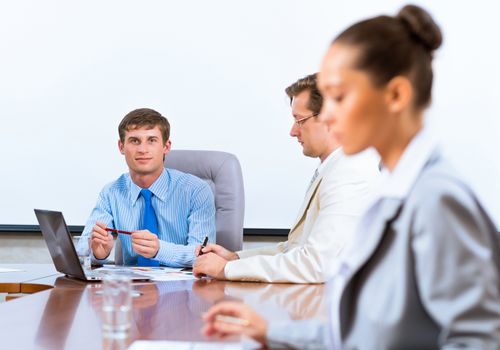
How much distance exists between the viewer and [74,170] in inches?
173

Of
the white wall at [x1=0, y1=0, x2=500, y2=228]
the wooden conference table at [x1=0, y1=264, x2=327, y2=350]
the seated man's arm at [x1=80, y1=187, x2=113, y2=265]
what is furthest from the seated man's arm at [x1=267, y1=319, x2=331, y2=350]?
the white wall at [x1=0, y1=0, x2=500, y2=228]

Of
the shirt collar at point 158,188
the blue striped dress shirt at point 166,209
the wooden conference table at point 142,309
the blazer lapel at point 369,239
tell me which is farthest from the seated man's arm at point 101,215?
the blazer lapel at point 369,239

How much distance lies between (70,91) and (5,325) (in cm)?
290

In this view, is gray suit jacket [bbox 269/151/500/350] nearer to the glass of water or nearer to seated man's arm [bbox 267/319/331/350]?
seated man's arm [bbox 267/319/331/350]

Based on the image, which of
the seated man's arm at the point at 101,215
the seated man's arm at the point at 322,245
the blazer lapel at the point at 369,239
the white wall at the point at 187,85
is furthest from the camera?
the white wall at the point at 187,85

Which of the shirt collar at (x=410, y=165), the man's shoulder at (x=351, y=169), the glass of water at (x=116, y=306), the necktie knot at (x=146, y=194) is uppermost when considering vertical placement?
the shirt collar at (x=410, y=165)

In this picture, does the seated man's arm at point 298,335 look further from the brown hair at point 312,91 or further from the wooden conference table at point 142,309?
the brown hair at point 312,91

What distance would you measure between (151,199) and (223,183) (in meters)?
0.39

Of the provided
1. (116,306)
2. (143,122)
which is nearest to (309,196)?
(143,122)

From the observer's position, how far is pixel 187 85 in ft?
14.4

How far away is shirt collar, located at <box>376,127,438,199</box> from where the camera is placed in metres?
1.04

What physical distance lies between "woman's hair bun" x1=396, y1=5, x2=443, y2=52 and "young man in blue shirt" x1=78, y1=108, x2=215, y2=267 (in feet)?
7.31

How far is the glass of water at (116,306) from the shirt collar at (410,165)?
0.59 metres

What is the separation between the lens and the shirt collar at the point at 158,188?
3340 mm
